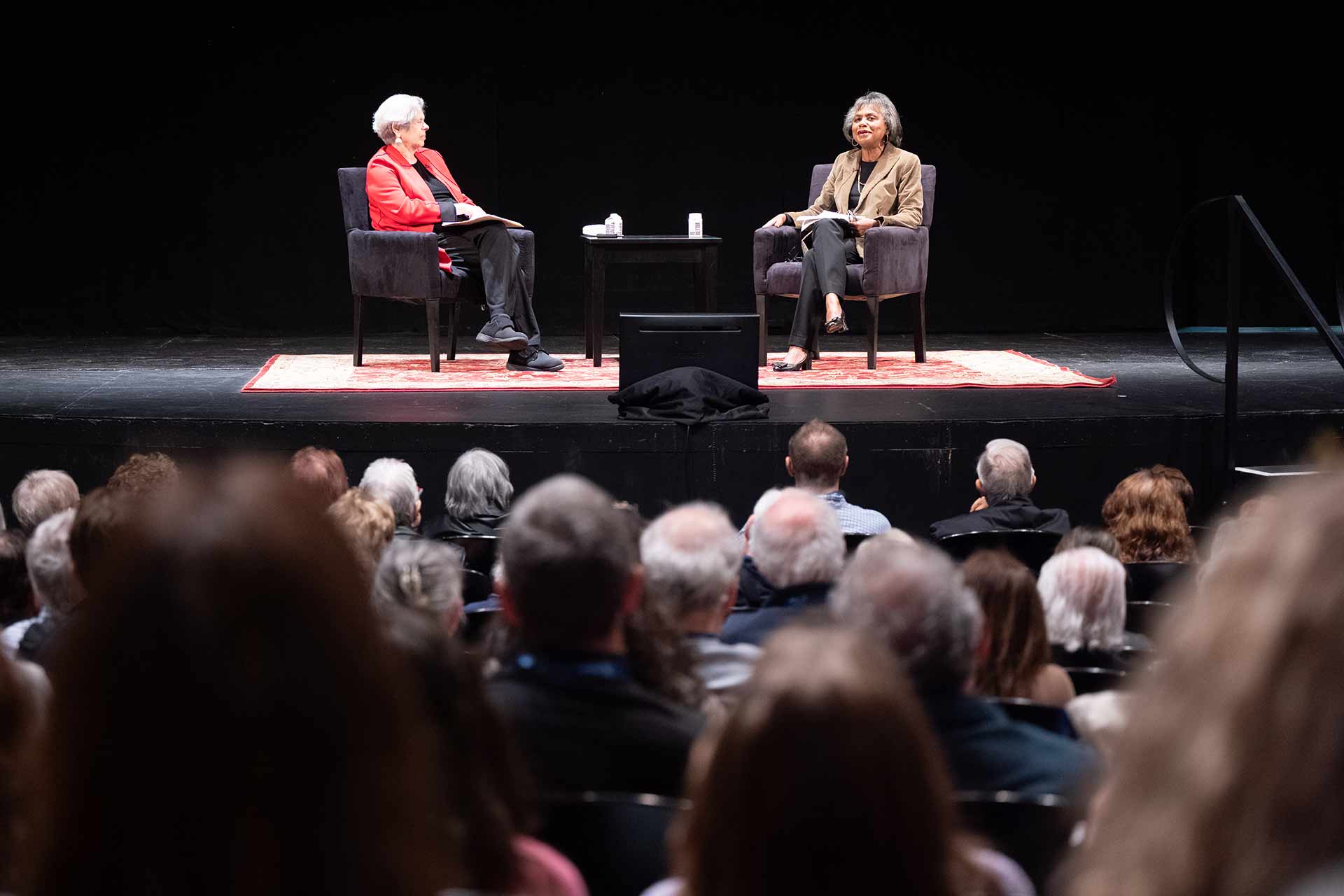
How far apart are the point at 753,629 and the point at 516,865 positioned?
3.79ft

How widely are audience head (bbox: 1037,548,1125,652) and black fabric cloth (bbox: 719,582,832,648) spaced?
382mm

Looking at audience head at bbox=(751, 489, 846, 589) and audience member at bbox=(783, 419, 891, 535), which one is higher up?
audience head at bbox=(751, 489, 846, 589)

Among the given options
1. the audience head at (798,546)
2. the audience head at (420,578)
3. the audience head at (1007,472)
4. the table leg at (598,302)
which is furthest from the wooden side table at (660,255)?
the audience head at (420,578)

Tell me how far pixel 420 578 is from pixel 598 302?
4.02 metres

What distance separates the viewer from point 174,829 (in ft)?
2.12

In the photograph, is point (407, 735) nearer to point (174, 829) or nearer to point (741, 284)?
point (174, 829)

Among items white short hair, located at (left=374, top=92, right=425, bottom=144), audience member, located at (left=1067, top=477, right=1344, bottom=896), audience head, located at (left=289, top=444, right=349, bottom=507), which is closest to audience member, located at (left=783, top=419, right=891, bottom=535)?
audience head, located at (left=289, top=444, right=349, bottom=507)

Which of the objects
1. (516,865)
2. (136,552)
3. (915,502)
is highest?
(136,552)

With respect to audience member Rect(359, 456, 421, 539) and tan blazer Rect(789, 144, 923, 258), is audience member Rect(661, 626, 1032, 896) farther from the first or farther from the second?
tan blazer Rect(789, 144, 923, 258)

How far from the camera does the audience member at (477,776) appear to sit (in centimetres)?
118

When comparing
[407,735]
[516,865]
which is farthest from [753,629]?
[407,735]

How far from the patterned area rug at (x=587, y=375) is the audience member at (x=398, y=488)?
1839mm

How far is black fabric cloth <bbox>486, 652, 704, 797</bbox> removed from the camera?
1.65 meters

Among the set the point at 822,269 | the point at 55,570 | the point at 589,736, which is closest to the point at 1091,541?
the point at 589,736
